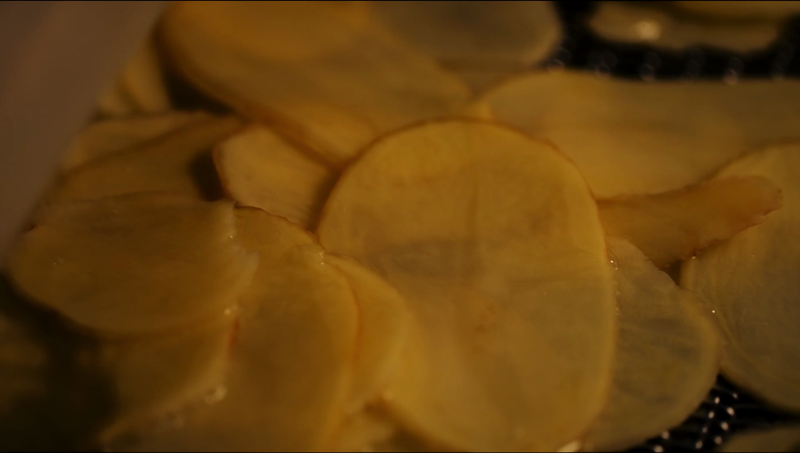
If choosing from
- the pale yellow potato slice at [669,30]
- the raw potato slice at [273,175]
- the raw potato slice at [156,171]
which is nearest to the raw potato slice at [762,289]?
A: the pale yellow potato slice at [669,30]

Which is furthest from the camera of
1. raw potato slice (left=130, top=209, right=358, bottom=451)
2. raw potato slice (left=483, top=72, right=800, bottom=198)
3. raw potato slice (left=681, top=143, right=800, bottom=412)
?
raw potato slice (left=483, top=72, right=800, bottom=198)

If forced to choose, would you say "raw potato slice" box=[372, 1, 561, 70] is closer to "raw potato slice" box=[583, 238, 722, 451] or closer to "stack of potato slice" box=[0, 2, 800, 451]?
"stack of potato slice" box=[0, 2, 800, 451]

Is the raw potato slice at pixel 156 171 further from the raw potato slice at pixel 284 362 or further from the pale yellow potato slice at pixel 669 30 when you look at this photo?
the pale yellow potato slice at pixel 669 30

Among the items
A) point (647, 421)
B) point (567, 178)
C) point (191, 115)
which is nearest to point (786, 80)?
point (567, 178)

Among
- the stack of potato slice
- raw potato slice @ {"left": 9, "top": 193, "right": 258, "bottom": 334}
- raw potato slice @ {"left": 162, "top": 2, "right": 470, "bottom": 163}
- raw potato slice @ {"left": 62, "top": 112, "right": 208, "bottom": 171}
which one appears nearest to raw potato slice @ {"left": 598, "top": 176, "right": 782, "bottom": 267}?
the stack of potato slice

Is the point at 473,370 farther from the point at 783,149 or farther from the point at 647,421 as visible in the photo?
the point at 783,149

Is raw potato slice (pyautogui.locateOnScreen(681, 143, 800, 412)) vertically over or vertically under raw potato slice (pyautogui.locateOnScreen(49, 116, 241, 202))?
under
